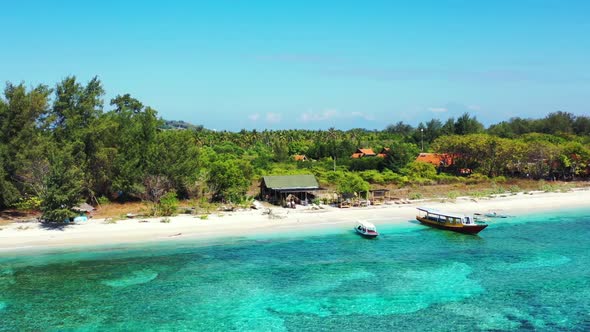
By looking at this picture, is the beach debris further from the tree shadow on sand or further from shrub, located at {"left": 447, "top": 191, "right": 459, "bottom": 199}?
shrub, located at {"left": 447, "top": 191, "right": 459, "bottom": 199}

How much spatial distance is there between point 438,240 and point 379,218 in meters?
7.46

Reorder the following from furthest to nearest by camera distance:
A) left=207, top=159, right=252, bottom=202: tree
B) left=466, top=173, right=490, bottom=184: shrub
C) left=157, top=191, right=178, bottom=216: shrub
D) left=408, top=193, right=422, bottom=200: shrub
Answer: left=466, top=173, right=490, bottom=184: shrub, left=408, top=193, right=422, bottom=200: shrub, left=207, top=159, right=252, bottom=202: tree, left=157, top=191, right=178, bottom=216: shrub

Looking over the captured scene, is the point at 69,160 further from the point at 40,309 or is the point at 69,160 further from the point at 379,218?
the point at 379,218

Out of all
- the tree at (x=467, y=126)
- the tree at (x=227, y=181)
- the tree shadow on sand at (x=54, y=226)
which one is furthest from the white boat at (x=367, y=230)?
the tree at (x=467, y=126)

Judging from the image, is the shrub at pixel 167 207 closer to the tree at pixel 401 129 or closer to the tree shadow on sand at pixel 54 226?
the tree shadow on sand at pixel 54 226

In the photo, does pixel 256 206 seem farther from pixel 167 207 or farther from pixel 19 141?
pixel 19 141

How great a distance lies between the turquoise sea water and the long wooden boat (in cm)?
92

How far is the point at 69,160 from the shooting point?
40031mm

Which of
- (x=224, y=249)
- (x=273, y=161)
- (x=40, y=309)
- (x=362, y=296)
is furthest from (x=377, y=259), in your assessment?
(x=273, y=161)

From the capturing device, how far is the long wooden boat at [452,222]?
3947 cm

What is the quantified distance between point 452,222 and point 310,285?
18.0 meters

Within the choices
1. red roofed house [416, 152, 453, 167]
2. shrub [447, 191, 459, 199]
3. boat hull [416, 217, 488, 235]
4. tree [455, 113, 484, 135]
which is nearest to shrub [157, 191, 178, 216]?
boat hull [416, 217, 488, 235]

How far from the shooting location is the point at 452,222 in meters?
40.9

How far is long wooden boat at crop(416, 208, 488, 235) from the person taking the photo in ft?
129
